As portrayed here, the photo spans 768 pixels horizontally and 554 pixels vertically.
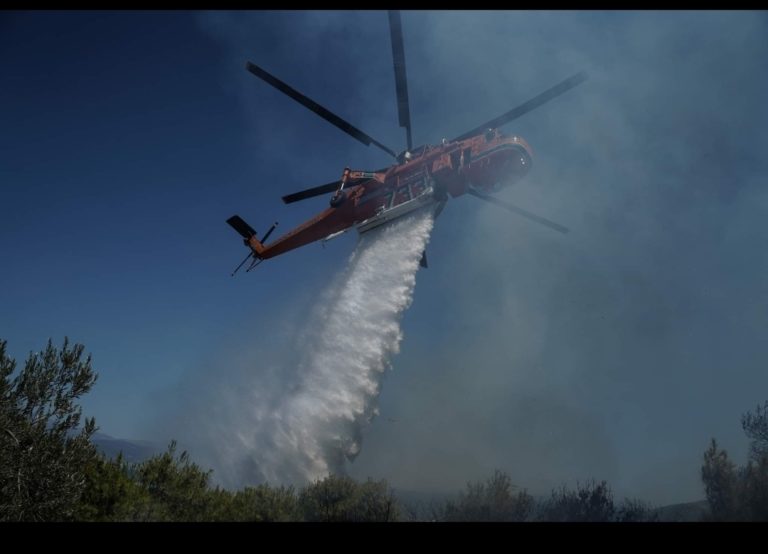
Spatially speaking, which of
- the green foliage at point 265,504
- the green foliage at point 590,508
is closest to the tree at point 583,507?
the green foliage at point 590,508

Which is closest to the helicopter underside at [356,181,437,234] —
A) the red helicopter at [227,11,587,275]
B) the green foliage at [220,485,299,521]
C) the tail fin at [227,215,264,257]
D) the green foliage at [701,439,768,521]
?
the red helicopter at [227,11,587,275]

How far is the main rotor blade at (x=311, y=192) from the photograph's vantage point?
24609 mm

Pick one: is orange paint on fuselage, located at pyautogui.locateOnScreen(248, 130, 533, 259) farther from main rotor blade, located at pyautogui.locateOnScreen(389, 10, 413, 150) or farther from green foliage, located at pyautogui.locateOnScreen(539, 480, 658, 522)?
green foliage, located at pyautogui.locateOnScreen(539, 480, 658, 522)

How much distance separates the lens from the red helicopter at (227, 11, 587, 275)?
2048 centimetres

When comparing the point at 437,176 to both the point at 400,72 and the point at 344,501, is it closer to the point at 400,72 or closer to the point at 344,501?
the point at 400,72

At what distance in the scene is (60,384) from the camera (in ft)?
64.4

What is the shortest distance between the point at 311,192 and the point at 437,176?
7.33 meters

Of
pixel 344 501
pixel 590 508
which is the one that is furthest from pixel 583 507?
pixel 344 501

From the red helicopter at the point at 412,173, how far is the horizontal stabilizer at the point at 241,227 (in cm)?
464

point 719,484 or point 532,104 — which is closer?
point 532,104

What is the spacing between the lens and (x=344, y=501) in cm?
2672

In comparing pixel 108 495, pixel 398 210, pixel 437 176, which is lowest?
pixel 108 495
